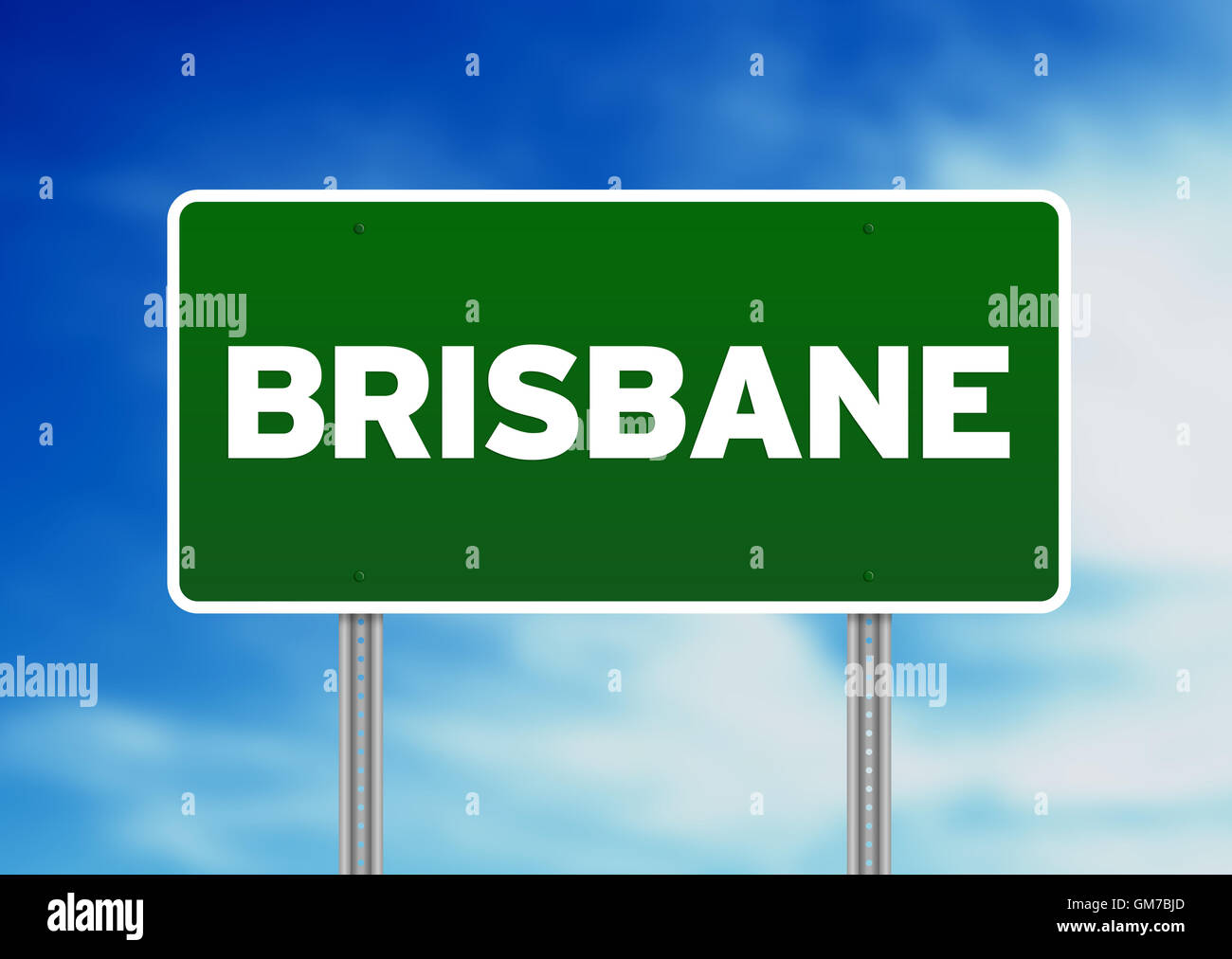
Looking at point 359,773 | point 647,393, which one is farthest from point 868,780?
point 359,773

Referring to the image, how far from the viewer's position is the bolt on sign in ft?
18.2

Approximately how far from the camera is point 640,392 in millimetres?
5559

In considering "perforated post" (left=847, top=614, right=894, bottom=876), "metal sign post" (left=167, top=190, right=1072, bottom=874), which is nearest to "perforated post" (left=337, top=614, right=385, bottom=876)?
"metal sign post" (left=167, top=190, right=1072, bottom=874)

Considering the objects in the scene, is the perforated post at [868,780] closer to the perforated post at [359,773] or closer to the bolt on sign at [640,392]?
the bolt on sign at [640,392]

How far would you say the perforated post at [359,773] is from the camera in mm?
5434

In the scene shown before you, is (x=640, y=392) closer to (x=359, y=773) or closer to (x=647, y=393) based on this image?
(x=647, y=393)

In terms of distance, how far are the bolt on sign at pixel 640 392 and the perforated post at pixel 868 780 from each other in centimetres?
46

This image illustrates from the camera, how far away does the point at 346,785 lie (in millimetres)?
5445

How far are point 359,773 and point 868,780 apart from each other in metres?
2.26

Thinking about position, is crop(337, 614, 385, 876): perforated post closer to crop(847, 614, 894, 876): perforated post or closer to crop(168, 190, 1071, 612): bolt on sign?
crop(168, 190, 1071, 612): bolt on sign
